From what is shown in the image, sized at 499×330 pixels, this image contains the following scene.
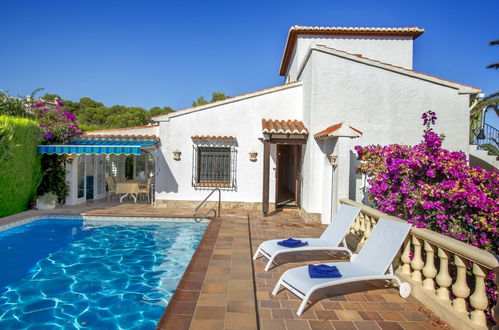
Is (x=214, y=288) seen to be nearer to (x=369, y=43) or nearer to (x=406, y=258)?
(x=406, y=258)

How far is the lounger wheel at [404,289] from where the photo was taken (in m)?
7.08

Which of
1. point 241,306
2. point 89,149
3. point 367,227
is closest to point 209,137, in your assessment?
point 89,149

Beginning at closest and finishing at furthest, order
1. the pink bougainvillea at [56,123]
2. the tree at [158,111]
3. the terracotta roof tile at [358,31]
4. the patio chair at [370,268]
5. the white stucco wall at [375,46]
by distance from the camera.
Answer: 1. the patio chair at [370,268]
2. the pink bougainvillea at [56,123]
3. the terracotta roof tile at [358,31]
4. the white stucco wall at [375,46]
5. the tree at [158,111]

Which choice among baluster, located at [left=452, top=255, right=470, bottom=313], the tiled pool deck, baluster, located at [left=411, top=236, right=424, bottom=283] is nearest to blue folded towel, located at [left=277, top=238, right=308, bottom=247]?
the tiled pool deck

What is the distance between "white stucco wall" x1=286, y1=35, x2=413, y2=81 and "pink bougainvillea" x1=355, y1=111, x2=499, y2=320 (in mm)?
15906

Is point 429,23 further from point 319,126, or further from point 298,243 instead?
point 298,243

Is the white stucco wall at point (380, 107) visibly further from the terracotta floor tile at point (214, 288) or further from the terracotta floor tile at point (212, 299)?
the terracotta floor tile at point (212, 299)

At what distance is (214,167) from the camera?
2031 centimetres

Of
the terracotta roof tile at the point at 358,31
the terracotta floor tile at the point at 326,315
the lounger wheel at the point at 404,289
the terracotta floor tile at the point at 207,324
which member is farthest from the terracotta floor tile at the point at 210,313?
the terracotta roof tile at the point at 358,31

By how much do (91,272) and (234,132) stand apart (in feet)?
40.3

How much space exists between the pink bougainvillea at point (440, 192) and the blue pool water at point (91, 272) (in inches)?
299

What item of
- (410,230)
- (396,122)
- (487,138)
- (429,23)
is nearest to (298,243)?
(410,230)

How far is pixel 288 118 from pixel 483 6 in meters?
14.8

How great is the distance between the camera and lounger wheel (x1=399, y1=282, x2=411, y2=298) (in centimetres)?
708
